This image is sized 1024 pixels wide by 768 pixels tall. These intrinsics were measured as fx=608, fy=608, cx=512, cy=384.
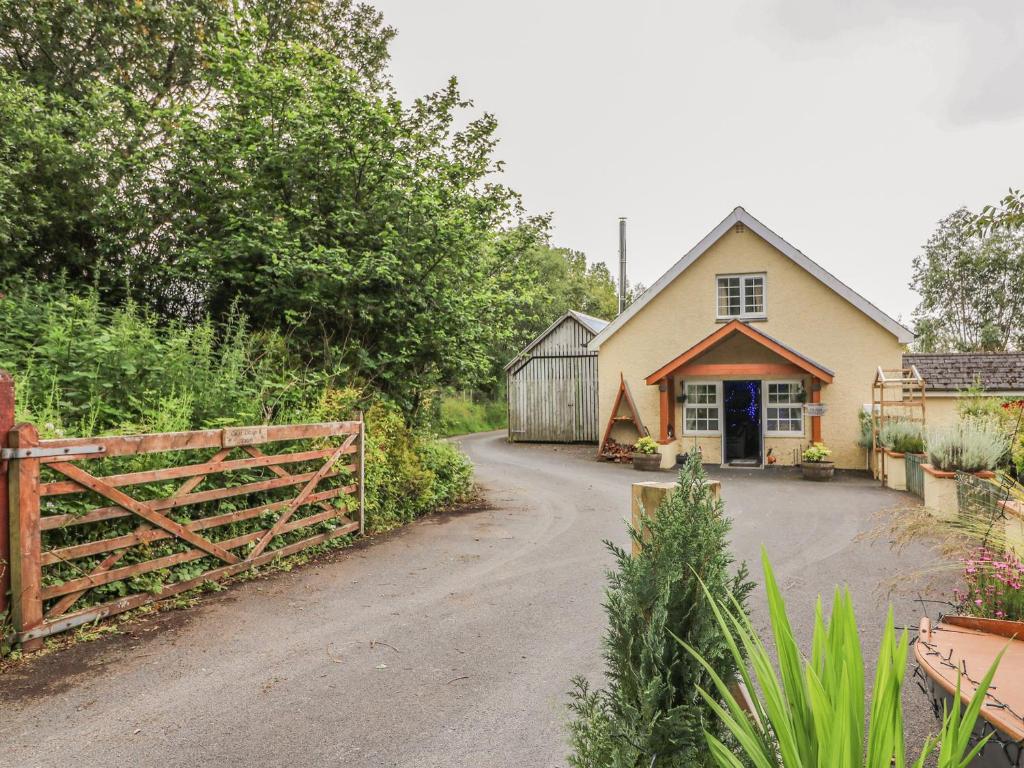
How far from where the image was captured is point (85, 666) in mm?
4012

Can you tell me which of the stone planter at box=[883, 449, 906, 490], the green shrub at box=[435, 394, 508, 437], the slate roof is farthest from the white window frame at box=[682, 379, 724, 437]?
the green shrub at box=[435, 394, 508, 437]

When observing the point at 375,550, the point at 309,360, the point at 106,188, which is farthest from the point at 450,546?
the point at 106,188

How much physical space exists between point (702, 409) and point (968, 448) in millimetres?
7574

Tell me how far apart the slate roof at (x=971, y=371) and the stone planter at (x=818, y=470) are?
439 centimetres

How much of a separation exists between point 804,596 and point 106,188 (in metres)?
9.92

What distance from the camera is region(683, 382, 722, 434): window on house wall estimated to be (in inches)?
637

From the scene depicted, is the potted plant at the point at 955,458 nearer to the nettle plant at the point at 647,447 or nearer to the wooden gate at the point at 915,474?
the wooden gate at the point at 915,474

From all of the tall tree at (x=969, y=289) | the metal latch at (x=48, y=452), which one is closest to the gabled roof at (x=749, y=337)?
the metal latch at (x=48, y=452)

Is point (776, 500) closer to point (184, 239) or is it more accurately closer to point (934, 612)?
point (934, 612)

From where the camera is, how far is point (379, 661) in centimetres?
420

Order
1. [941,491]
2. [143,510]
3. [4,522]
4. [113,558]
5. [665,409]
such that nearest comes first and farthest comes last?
[4,522], [113,558], [143,510], [941,491], [665,409]

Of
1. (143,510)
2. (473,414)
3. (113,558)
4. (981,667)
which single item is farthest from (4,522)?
(473,414)

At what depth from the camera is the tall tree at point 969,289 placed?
32969mm

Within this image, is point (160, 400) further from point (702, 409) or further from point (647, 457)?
point (702, 409)
